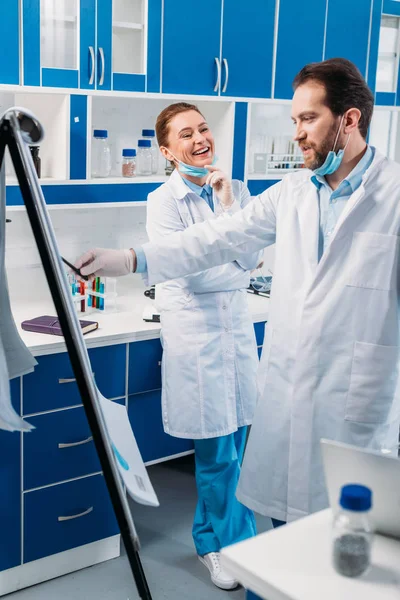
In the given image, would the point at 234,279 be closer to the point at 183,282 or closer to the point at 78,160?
the point at 183,282

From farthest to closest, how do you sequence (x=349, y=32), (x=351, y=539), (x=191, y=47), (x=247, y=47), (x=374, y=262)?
(x=349, y=32), (x=247, y=47), (x=191, y=47), (x=374, y=262), (x=351, y=539)

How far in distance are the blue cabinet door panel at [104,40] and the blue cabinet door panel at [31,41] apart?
0.25m

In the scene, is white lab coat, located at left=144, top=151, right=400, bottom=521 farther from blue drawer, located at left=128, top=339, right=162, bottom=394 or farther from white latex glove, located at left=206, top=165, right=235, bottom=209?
blue drawer, located at left=128, top=339, right=162, bottom=394

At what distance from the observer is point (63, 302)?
1.32m

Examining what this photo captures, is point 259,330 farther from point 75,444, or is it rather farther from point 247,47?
point 247,47

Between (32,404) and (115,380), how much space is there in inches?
14.1

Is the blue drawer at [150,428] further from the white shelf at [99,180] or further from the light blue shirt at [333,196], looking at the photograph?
Answer: the light blue shirt at [333,196]

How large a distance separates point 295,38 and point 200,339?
5.37ft

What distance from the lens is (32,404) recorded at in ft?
8.45

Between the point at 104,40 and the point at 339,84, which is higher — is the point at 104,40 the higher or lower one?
the higher one

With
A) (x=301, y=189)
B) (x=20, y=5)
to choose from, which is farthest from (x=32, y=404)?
(x=20, y=5)

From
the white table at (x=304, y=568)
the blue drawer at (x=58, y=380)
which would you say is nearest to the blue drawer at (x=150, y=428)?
the blue drawer at (x=58, y=380)

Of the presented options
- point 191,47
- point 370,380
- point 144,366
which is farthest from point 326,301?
point 191,47

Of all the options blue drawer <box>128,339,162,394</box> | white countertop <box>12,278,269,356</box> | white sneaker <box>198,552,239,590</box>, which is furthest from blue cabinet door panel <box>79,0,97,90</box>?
white sneaker <box>198,552,239,590</box>
